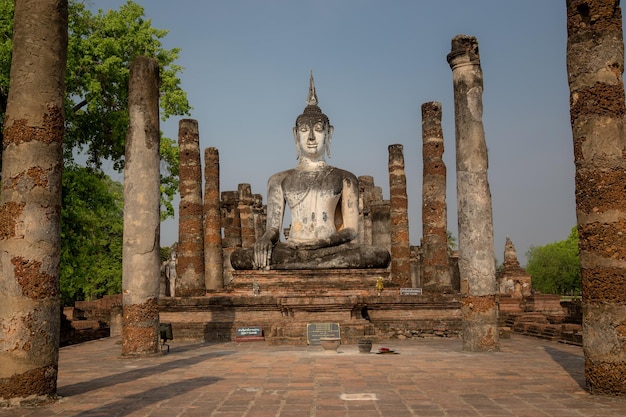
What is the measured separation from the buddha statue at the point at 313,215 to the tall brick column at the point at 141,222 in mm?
5506

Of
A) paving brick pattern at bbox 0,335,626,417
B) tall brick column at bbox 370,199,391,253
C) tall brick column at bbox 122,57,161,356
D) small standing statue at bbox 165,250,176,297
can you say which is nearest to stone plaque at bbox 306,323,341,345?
paving brick pattern at bbox 0,335,626,417

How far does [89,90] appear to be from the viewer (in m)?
19.1

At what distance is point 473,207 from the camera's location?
11.1m

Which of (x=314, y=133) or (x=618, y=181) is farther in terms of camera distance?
(x=314, y=133)

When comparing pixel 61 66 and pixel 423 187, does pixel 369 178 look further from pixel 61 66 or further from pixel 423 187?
pixel 61 66

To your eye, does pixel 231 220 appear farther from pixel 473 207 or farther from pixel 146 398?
pixel 146 398

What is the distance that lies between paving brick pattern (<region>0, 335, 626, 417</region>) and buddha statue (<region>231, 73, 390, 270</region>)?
5.00 meters

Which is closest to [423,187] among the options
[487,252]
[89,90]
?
[487,252]

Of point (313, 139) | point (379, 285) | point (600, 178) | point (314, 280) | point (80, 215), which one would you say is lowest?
point (379, 285)

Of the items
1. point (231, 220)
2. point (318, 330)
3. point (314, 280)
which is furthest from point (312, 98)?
point (231, 220)

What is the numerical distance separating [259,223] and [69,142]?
16.6m

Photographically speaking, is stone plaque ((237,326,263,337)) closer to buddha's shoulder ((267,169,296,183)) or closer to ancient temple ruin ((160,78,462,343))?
ancient temple ruin ((160,78,462,343))

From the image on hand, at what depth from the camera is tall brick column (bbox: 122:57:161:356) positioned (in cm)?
1046

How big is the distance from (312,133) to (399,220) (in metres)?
6.43
